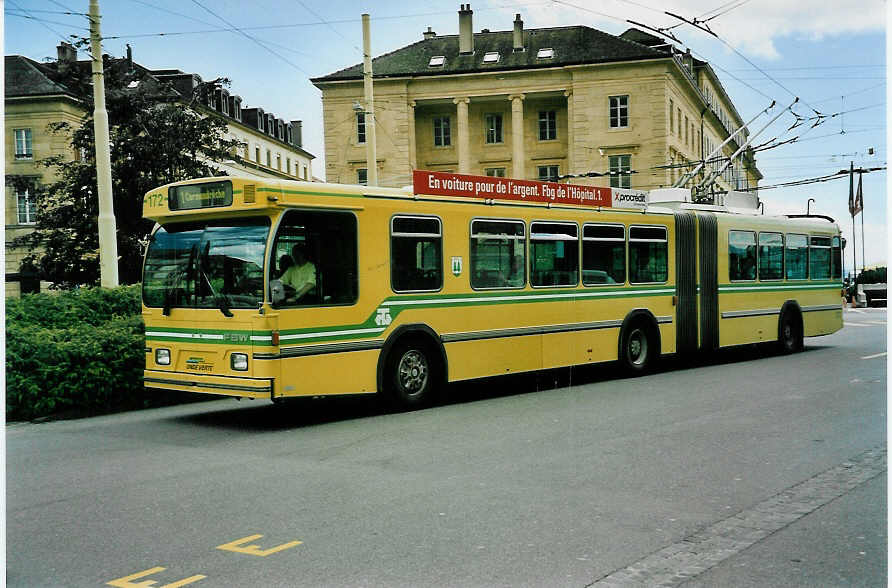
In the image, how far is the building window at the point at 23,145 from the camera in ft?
81.5

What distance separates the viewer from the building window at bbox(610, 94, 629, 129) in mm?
57344

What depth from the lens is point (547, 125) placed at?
6128cm

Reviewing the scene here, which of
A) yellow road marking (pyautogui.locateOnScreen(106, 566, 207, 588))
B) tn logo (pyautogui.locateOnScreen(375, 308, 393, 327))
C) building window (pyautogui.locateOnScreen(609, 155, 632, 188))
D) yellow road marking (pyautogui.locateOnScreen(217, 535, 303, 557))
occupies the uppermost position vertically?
building window (pyautogui.locateOnScreen(609, 155, 632, 188))

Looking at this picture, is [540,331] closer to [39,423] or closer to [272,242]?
[272,242]

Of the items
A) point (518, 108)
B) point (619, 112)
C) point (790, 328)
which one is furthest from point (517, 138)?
point (790, 328)

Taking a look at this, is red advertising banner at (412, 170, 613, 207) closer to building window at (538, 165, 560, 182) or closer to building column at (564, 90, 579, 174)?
building column at (564, 90, 579, 174)

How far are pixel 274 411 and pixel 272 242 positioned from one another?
9.17 ft

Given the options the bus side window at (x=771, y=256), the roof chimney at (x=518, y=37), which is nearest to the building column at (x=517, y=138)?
the roof chimney at (x=518, y=37)

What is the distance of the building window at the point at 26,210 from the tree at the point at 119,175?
1.63 feet

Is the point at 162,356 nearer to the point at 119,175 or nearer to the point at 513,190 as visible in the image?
the point at 513,190

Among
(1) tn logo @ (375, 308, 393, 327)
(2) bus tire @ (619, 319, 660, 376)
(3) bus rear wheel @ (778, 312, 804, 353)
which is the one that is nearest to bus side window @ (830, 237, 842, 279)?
(3) bus rear wheel @ (778, 312, 804, 353)

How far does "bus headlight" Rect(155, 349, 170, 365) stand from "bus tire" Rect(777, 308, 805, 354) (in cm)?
1352

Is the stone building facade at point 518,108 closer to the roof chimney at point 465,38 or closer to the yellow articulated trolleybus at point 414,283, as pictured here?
the roof chimney at point 465,38

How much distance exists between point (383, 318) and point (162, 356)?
2.63 metres
